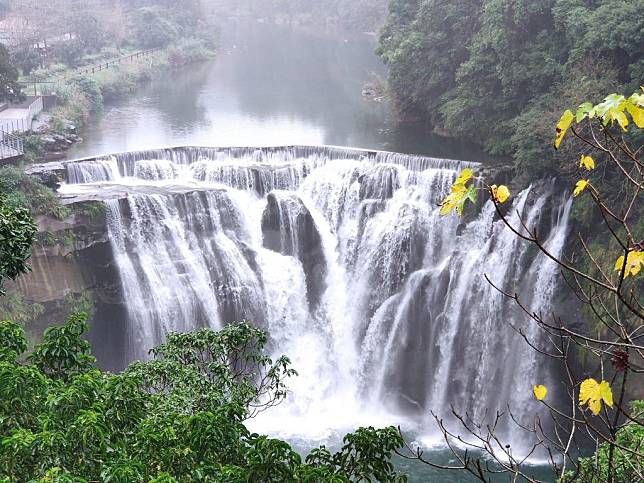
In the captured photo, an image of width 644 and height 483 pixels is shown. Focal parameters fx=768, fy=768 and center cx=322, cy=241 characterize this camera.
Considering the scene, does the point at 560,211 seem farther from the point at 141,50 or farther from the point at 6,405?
the point at 141,50

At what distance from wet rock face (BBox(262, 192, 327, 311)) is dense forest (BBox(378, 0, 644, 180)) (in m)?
6.37

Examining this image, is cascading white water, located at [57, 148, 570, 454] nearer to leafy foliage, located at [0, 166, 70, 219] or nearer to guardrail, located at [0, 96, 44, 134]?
leafy foliage, located at [0, 166, 70, 219]

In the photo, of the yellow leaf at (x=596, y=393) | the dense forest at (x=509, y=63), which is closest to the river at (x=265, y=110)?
the dense forest at (x=509, y=63)

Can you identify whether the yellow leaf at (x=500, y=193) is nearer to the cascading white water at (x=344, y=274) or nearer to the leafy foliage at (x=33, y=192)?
the cascading white water at (x=344, y=274)

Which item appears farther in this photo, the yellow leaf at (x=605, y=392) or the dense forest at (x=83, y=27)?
the dense forest at (x=83, y=27)

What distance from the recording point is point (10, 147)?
Result: 2394cm

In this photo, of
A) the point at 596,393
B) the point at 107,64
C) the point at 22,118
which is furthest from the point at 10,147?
the point at 596,393

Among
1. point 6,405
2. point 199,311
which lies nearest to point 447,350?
point 199,311

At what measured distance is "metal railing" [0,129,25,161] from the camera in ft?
76.8

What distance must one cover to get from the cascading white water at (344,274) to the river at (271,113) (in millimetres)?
2402

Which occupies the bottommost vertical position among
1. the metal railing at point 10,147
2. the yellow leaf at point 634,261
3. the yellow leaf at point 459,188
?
the metal railing at point 10,147

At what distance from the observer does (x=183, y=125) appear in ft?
106

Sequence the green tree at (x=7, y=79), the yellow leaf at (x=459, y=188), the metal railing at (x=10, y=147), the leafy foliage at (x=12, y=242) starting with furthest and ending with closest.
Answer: the green tree at (x=7, y=79) < the metal railing at (x=10, y=147) < the leafy foliage at (x=12, y=242) < the yellow leaf at (x=459, y=188)

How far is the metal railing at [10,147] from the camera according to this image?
23.4 meters
